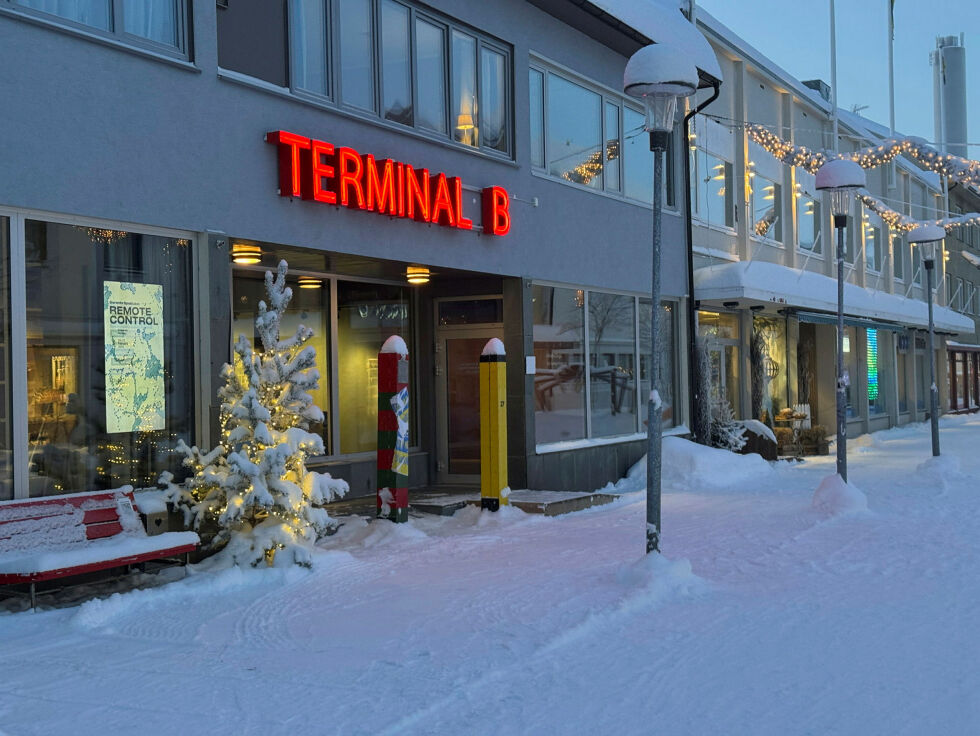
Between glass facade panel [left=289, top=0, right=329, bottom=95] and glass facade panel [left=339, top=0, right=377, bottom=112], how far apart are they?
9.7 inches

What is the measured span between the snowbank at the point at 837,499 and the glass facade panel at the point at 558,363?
3.48 m

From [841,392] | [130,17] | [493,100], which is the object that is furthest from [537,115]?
[130,17]

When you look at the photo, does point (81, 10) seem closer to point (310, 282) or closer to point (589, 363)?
point (310, 282)

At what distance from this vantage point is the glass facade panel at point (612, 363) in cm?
1461

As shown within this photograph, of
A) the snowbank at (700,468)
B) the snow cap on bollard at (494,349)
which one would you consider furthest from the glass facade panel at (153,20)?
the snowbank at (700,468)

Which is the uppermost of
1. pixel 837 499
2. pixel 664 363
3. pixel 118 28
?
pixel 118 28

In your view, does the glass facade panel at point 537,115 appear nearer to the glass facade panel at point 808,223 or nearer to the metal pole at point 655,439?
the metal pole at point 655,439

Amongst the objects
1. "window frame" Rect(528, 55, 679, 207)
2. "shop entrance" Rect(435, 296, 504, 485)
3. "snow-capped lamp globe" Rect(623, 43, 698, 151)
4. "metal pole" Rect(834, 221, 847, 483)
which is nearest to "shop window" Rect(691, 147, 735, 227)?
"window frame" Rect(528, 55, 679, 207)

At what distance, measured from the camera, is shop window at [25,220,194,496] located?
728 cm

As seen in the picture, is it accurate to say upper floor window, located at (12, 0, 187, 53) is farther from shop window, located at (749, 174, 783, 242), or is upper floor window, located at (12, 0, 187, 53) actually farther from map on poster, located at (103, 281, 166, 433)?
shop window, located at (749, 174, 783, 242)

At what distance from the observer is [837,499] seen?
1127 centimetres

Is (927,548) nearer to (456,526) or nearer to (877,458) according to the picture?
(456,526)

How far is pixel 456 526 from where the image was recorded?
10.4 metres

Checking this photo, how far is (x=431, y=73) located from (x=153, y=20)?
394cm
